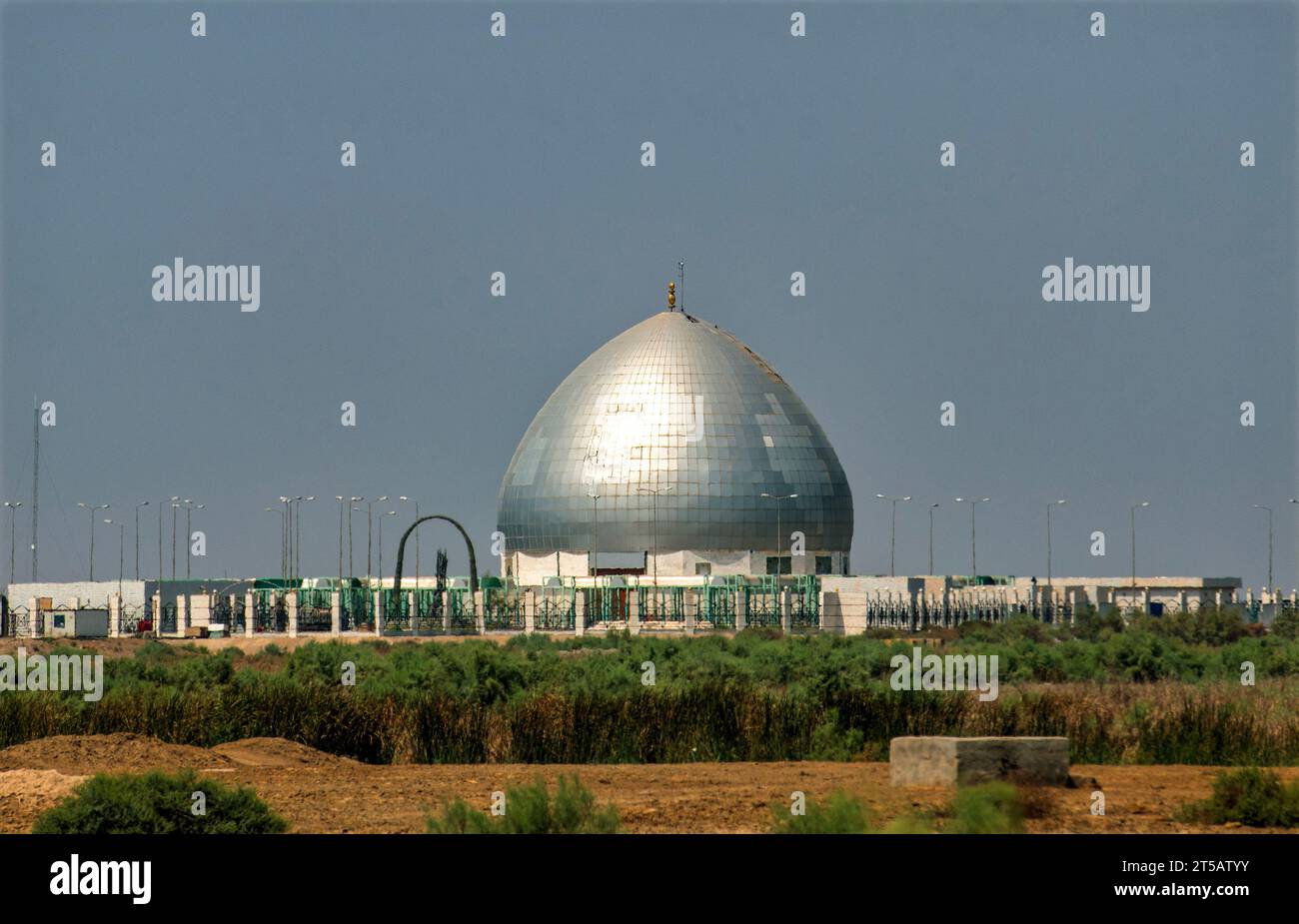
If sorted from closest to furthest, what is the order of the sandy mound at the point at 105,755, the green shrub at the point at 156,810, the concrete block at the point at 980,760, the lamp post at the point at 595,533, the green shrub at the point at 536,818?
the green shrub at the point at 536,818
the green shrub at the point at 156,810
the concrete block at the point at 980,760
the sandy mound at the point at 105,755
the lamp post at the point at 595,533

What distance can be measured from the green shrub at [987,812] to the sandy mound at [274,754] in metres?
9.86

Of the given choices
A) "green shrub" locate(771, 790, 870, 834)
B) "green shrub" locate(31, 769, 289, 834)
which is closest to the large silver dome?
"green shrub" locate(31, 769, 289, 834)

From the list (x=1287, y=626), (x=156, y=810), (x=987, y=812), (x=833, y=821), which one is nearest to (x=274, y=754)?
(x=156, y=810)

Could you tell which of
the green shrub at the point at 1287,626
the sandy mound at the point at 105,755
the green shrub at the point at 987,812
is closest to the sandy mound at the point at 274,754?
the sandy mound at the point at 105,755

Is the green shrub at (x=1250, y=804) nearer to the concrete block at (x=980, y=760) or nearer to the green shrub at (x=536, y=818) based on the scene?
the concrete block at (x=980, y=760)

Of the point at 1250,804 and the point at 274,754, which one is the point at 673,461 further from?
the point at 1250,804

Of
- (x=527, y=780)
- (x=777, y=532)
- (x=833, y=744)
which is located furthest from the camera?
(x=777, y=532)

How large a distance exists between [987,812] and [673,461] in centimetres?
8570

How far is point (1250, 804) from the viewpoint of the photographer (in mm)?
19547

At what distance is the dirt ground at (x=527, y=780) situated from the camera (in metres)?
19.5

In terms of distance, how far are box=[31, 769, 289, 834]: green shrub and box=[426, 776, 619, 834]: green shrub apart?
2041 mm

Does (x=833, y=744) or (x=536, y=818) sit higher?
(x=536, y=818)

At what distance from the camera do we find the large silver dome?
101 m

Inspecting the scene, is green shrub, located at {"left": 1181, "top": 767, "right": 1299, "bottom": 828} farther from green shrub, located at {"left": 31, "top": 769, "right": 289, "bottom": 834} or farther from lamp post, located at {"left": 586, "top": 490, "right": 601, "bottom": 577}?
lamp post, located at {"left": 586, "top": 490, "right": 601, "bottom": 577}
